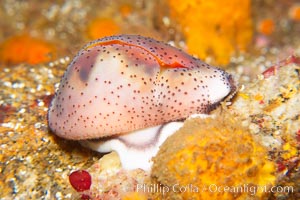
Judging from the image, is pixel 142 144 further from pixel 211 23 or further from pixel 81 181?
pixel 211 23

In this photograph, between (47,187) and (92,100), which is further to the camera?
(47,187)

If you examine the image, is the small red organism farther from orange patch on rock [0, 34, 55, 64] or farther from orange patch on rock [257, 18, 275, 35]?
orange patch on rock [257, 18, 275, 35]

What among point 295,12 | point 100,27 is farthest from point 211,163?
point 295,12

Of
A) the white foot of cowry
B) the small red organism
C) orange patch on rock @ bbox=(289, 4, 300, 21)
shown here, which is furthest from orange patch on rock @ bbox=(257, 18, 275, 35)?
the small red organism

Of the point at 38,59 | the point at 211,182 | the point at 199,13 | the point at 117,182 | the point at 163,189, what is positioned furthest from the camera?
the point at 38,59

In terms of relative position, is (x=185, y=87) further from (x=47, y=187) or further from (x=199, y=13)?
(x=199, y=13)

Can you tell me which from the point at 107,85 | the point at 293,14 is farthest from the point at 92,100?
the point at 293,14

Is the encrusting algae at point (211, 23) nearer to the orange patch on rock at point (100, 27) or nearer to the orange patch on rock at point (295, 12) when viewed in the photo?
the orange patch on rock at point (100, 27)
